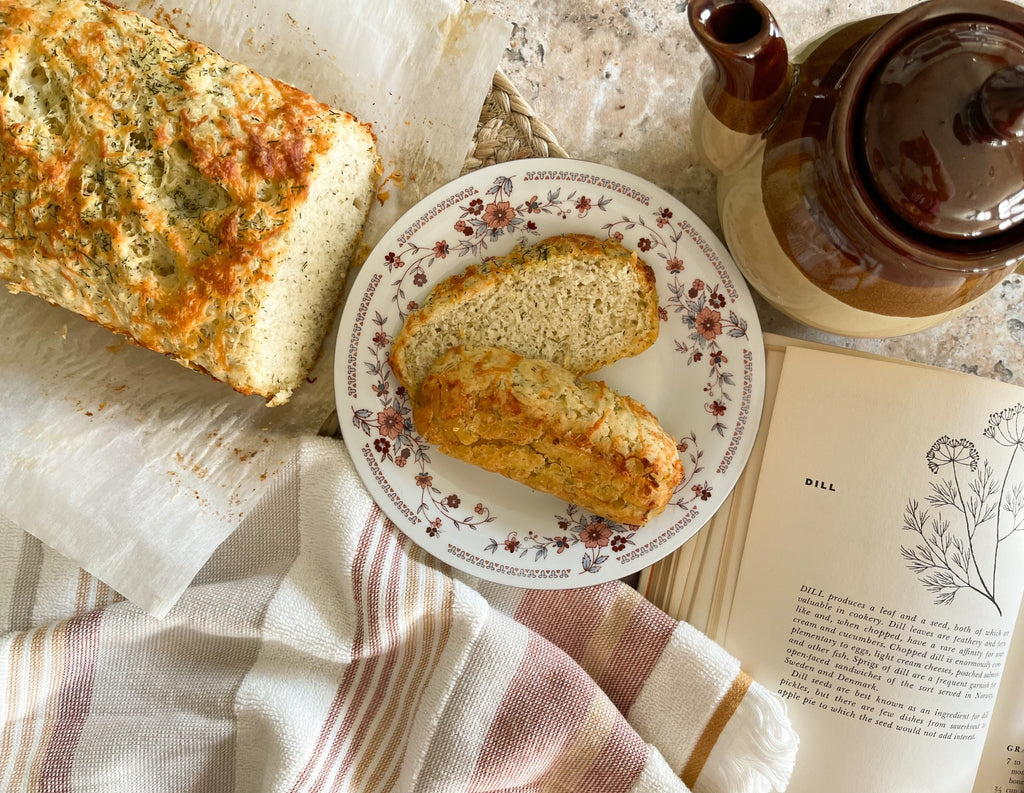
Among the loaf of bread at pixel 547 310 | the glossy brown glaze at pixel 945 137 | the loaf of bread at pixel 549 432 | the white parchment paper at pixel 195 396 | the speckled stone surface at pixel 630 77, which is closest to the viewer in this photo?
the glossy brown glaze at pixel 945 137

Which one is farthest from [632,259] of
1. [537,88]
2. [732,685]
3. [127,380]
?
[127,380]

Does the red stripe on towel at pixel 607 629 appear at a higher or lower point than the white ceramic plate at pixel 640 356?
lower

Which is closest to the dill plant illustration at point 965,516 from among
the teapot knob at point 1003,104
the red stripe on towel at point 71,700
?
the teapot knob at point 1003,104

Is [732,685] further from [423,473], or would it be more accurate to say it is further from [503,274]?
[503,274]

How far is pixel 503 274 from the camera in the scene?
2.22 meters

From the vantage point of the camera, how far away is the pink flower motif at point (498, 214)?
231cm

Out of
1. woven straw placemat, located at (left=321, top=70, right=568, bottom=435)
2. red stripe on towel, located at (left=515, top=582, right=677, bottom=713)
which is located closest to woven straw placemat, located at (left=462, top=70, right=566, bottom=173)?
woven straw placemat, located at (left=321, top=70, right=568, bottom=435)

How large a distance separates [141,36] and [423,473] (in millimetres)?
1405

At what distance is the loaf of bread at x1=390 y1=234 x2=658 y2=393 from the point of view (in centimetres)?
223

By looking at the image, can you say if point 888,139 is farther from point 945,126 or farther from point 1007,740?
point 1007,740

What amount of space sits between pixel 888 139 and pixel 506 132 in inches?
46.4

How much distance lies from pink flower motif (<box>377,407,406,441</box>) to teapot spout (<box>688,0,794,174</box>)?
1183 millimetres

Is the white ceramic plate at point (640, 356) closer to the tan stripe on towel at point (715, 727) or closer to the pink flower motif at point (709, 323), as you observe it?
the pink flower motif at point (709, 323)

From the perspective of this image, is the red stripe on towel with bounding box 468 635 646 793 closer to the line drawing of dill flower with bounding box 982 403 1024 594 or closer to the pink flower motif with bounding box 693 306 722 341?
the pink flower motif with bounding box 693 306 722 341
